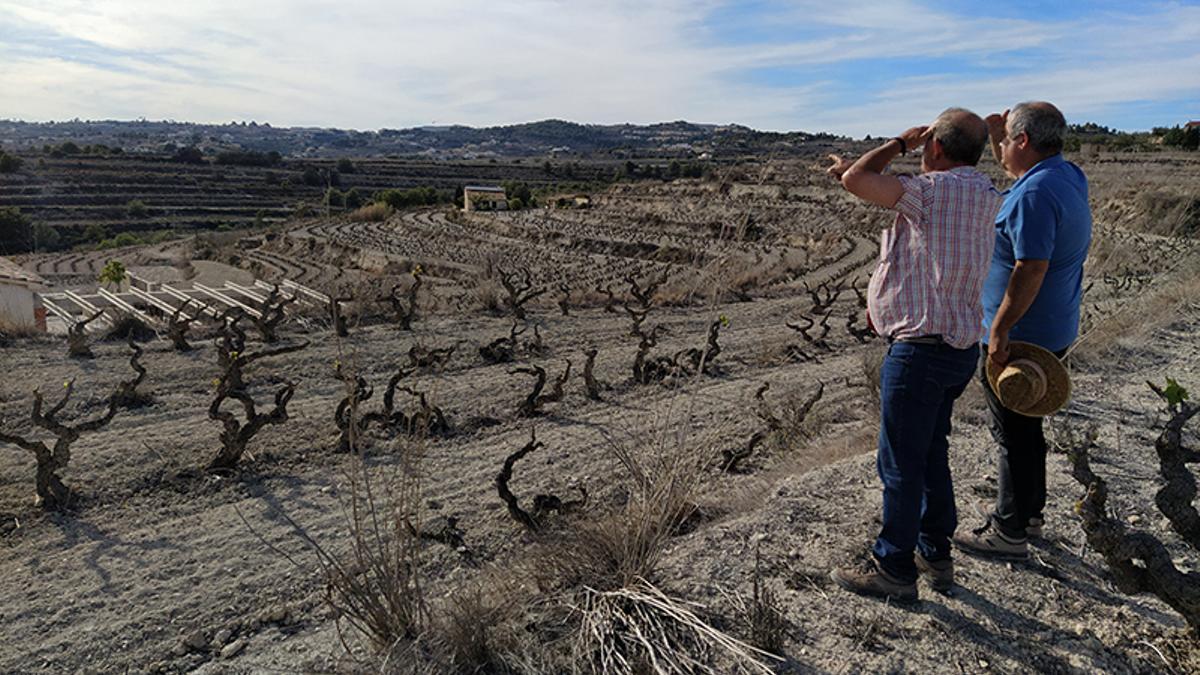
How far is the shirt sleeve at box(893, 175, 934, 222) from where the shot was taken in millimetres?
2361

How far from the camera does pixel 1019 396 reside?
2.56 meters

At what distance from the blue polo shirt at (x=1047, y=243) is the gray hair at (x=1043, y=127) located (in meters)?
0.05

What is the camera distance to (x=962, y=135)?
2.37 metres

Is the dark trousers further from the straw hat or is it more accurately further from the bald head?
the bald head

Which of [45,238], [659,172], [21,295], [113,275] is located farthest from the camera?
[659,172]

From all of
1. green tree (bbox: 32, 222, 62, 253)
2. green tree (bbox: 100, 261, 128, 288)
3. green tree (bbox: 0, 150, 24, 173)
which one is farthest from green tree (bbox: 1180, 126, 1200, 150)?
green tree (bbox: 0, 150, 24, 173)

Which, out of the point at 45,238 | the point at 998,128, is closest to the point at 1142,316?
the point at 998,128

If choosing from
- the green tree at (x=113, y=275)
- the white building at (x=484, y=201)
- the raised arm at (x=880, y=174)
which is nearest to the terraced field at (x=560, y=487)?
the raised arm at (x=880, y=174)

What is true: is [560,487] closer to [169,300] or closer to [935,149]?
[935,149]

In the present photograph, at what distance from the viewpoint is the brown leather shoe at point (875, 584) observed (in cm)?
262

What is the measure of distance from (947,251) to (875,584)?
1.22m

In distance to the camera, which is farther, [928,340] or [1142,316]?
[1142,316]

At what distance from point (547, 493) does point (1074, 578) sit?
3.02 m

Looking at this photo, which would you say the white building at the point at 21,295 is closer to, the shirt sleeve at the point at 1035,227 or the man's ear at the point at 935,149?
the man's ear at the point at 935,149
